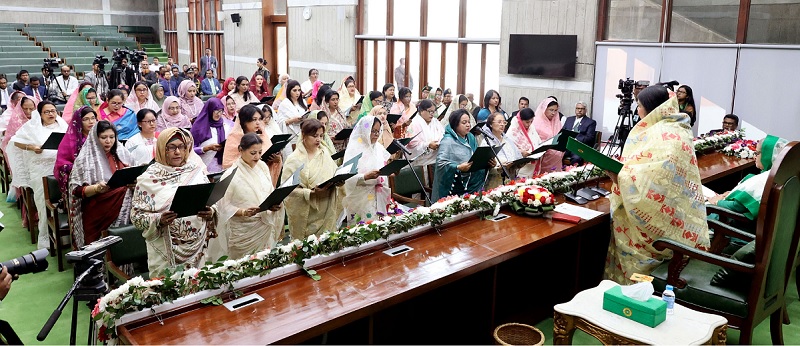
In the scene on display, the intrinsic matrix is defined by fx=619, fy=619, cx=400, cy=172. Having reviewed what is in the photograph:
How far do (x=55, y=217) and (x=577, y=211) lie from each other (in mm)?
4146

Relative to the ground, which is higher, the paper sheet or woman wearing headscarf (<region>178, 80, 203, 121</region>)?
woman wearing headscarf (<region>178, 80, 203, 121</region>)

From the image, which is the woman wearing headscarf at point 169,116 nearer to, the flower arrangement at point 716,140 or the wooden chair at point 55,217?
the wooden chair at point 55,217

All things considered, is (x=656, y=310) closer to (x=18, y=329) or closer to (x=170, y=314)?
(x=170, y=314)

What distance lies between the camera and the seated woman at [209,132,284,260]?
13.2ft

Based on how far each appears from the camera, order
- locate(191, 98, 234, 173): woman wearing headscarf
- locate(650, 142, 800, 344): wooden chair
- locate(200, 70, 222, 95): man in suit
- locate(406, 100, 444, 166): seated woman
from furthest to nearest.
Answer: locate(200, 70, 222, 95): man in suit
locate(406, 100, 444, 166): seated woman
locate(191, 98, 234, 173): woman wearing headscarf
locate(650, 142, 800, 344): wooden chair

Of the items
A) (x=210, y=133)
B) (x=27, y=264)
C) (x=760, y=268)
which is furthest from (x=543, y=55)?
(x=27, y=264)

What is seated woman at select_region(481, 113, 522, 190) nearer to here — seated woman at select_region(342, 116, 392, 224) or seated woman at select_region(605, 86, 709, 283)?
seated woman at select_region(342, 116, 392, 224)

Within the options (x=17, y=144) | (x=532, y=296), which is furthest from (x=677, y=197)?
(x=17, y=144)

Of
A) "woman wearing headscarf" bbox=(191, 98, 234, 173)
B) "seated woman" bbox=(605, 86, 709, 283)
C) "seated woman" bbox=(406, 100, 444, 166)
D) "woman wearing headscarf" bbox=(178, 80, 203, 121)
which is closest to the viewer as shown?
"seated woman" bbox=(605, 86, 709, 283)

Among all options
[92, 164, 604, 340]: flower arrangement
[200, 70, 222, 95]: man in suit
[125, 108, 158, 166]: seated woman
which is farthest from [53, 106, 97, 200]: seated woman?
[200, 70, 222, 95]: man in suit

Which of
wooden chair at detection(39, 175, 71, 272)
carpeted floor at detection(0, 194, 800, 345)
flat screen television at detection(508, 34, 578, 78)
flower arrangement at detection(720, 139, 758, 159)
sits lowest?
carpeted floor at detection(0, 194, 800, 345)

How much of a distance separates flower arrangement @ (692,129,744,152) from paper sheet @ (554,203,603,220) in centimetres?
271

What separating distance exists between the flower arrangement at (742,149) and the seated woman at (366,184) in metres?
3.64

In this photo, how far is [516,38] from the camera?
10328 millimetres
